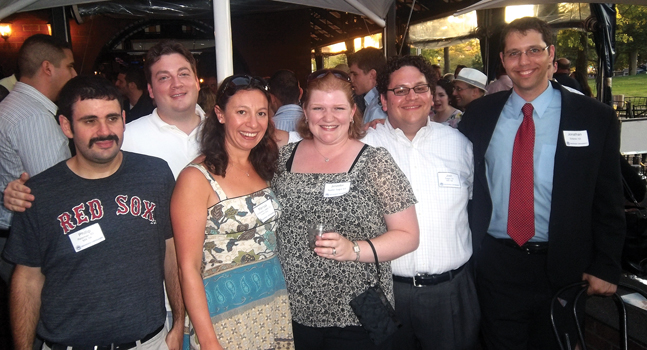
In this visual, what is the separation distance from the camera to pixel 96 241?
189 centimetres

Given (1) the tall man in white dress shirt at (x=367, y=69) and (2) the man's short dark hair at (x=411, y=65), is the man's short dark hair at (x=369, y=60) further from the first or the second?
(2) the man's short dark hair at (x=411, y=65)

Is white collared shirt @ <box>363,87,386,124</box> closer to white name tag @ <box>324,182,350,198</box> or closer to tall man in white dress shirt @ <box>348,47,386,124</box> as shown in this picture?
tall man in white dress shirt @ <box>348,47,386,124</box>

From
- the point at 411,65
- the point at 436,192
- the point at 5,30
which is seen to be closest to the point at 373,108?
the point at 411,65

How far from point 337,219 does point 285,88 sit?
10.4 feet

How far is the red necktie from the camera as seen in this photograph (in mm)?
2527

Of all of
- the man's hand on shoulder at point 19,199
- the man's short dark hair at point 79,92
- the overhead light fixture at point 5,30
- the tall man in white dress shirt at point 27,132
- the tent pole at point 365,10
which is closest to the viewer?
the man's hand on shoulder at point 19,199

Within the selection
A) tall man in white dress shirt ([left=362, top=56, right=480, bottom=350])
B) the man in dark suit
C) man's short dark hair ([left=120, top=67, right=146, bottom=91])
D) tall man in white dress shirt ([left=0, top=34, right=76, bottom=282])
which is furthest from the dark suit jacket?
man's short dark hair ([left=120, top=67, right=146, bottom=91])

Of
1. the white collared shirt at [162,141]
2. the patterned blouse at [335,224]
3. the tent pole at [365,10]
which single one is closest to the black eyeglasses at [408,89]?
the patterned blouse at [335,224]

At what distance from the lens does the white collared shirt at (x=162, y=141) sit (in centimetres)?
260

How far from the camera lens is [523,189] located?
A: 2547 millimetres

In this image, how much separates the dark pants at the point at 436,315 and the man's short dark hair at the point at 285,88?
3083mm

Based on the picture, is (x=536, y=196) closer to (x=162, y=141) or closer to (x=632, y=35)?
(x=162, y=141)

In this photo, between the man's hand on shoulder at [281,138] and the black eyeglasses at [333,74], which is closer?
the black eyeglasses at [333,74]

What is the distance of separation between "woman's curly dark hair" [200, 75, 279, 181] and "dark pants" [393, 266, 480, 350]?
41.0 inches
